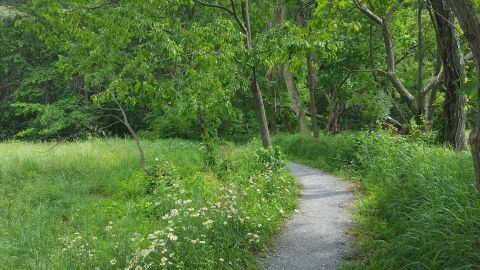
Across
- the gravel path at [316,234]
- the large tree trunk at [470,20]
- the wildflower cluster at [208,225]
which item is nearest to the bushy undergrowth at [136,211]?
the wildflower cluster at [208,225]

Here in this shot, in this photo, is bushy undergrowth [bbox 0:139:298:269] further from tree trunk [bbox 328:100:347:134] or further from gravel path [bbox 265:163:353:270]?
tree trunk [bbox 328:100:347:134]

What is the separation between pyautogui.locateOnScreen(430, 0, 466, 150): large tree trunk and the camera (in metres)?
8.36

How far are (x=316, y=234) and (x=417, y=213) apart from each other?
5.14 ft

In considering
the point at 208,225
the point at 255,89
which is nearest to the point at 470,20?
the point at 208,225

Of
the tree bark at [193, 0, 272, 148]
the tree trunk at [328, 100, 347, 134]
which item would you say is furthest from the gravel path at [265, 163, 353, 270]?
the tree trunk at [328, 100, 347, 134]

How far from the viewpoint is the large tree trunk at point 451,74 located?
27.4 ft

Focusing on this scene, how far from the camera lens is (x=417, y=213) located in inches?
192

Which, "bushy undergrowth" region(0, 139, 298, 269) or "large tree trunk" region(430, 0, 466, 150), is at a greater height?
"large tree trunk" region(430, 0, 466, 150)

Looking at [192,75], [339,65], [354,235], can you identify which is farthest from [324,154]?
[354,235]

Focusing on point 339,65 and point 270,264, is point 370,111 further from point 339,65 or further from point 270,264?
point 270,264

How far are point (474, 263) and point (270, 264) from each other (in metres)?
2.34

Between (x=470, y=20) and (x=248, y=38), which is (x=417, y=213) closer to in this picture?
(x=470, y=20)

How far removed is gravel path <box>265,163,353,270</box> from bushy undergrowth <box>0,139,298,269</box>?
0.27 metres

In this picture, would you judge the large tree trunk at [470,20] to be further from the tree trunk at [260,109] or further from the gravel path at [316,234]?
the tree trunk at [260,109]
